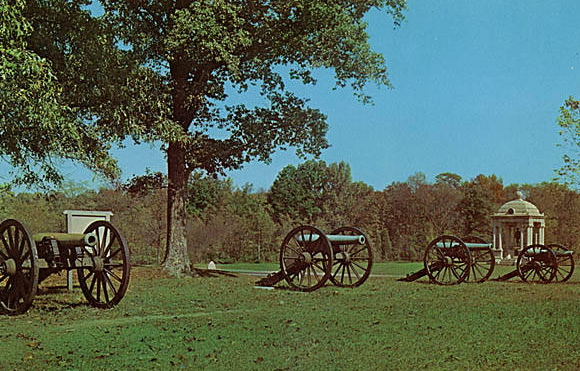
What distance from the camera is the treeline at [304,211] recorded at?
1282 inches

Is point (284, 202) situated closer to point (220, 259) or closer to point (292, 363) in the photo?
point (220, 259)

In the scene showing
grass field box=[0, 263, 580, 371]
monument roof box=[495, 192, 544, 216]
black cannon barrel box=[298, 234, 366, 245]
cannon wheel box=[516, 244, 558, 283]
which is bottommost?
grass field box=[0, 263, 580, 371]

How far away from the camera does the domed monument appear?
32.3 metres

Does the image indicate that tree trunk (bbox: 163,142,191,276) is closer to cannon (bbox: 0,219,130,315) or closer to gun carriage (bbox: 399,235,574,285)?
gun carriage (bbox: 399,235,574,285)

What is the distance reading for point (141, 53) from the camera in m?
18.6

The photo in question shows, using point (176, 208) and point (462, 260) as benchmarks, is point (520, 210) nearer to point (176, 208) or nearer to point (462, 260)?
point (462, 260)

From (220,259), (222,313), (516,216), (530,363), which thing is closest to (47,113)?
(222,313)

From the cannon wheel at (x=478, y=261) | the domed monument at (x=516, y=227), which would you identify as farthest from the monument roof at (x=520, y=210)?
the cannon wheel at (x=478, y=261)

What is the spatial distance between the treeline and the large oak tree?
10646mm

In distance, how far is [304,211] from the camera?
44.4 m

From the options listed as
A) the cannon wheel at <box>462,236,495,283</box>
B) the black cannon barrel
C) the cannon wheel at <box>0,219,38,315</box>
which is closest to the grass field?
the cannon wheel at <box>0,219,38,315</box>

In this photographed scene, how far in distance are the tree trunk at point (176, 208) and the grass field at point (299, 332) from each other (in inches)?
238

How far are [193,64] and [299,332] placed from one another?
44.4ft

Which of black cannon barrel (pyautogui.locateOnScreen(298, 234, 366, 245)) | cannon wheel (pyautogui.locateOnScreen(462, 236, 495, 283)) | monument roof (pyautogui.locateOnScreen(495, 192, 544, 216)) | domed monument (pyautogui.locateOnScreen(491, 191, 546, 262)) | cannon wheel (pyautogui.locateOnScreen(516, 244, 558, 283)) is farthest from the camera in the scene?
monument roof (pyautogui.locateOnScreen(495, 192, 544, 216))
